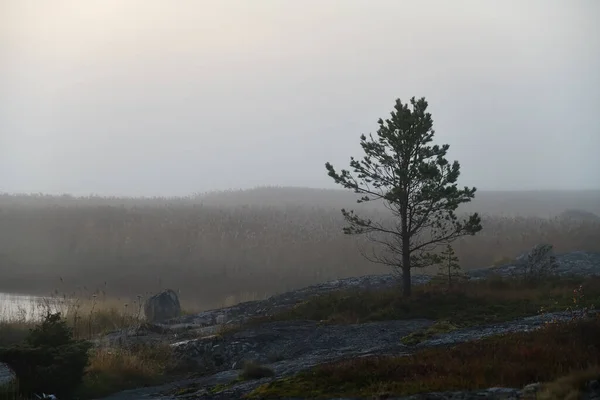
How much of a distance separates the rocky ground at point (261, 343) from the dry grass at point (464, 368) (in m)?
0.55

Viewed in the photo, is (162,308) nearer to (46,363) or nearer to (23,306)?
(23,306)

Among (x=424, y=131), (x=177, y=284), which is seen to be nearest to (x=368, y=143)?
(x=424, y=131)

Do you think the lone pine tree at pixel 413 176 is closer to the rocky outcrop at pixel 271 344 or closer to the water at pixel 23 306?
the rocky outcrop at pixel 271 344

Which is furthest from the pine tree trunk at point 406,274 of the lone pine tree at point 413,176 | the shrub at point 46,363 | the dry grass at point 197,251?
the dry grass at point 197,251

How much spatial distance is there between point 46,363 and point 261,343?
6.09m

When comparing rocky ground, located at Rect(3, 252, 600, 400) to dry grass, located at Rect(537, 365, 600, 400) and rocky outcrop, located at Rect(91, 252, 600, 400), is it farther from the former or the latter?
dry grass, located at Rect(537, 365, 600, 400)

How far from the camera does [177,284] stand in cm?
3297

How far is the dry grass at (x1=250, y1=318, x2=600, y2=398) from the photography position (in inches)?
317

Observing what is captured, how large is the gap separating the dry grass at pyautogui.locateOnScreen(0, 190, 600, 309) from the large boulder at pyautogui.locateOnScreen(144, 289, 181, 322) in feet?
14.2

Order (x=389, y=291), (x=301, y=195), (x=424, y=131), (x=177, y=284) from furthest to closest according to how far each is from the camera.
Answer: (x=301, y=195) → (x=177, y=284) → (x=389, y=291) → (x=424, y=131)

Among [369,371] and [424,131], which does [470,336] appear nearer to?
[369,371]

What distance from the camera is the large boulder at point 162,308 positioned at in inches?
920

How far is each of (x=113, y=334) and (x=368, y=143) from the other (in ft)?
34.3

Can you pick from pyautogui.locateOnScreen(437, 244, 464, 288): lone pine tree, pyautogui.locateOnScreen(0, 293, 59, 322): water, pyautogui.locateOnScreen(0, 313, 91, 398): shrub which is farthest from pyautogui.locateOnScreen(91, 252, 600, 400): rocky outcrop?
pyautogui.locateOnScreen(0, 293, 59, 322): water
